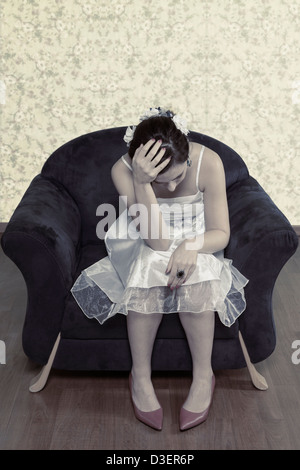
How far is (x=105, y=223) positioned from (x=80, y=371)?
648mm

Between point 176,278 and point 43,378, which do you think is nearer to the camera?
point 176,278

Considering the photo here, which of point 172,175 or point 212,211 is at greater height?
point 172,175

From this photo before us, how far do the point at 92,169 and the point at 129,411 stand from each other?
1.06 meters

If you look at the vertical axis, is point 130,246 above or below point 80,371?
above

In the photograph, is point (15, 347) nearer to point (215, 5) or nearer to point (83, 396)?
point (83, 396)

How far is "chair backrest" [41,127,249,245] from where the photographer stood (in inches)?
110

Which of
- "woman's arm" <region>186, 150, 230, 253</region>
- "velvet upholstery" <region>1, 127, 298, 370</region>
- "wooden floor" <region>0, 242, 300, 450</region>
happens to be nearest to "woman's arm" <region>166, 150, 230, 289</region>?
"woman's arm" <region>186, 150, 230, 253</region>

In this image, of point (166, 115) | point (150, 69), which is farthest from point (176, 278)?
point (150, 69)

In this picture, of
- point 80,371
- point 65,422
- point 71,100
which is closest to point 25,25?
point 71,100

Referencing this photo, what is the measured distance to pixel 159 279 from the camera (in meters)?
2.21

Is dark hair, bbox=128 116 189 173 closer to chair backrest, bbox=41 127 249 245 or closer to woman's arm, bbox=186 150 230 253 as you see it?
woman's arm, bbox=186 150 230 253

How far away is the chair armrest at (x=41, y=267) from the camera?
2283 millimetres

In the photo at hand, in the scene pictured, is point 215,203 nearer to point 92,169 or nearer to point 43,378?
point 92,169

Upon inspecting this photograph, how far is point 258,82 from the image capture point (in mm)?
3701
